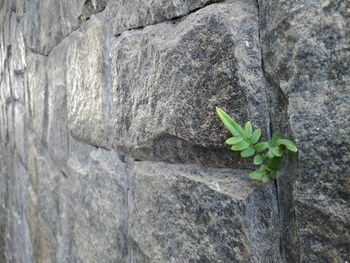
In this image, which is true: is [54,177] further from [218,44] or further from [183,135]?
[218,44]

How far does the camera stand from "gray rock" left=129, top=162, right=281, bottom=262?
0.48 m

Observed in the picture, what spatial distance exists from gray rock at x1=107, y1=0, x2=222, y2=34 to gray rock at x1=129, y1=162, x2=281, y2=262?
25 centimetres

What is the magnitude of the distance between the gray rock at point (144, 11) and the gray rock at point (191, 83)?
2 centimetres

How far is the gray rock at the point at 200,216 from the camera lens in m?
0.48

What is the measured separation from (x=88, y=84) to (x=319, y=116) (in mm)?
683

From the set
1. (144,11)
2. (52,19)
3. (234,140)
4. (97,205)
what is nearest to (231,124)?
(234,140)

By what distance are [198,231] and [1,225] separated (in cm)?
262

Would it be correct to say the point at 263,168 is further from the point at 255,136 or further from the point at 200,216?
the point at 200,216

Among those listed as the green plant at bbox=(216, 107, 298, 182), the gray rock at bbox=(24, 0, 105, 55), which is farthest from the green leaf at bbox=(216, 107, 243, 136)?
the gray rock at bbox=(24, 0, 105, 55)

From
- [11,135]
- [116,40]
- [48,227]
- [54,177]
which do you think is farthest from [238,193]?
[11,135]

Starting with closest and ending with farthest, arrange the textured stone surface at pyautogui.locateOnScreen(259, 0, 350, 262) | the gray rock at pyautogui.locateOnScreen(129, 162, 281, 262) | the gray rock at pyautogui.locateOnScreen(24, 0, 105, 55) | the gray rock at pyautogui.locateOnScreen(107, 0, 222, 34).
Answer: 1. the textured stone surface at pyautogui.locateOnScreen(259, 0, 350, 262)
2. the gray rock at pyautogui.locateOnScreen(129, 162, 281, 262)
3. the gray rock at pyautogui.locateOnScreen(107, 0, 222, 34)
4. the gray rock at pyautogui.locateOnScreen(24, 0, 105, 55)

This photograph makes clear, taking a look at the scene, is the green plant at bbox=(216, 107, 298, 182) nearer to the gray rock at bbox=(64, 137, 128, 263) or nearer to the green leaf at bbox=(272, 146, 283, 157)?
the green leaf at bbox=(272, 146, 283, 157)

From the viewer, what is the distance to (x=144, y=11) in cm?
70

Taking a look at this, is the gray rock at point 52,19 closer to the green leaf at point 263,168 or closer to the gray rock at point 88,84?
the gray rock at point 88,84
